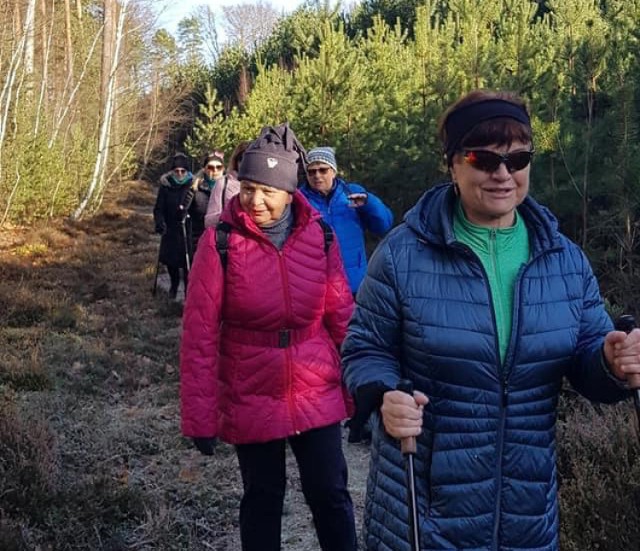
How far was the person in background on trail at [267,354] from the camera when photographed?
3084 millimetres

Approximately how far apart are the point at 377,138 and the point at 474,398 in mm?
10753

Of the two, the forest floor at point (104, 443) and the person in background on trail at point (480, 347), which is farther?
the forest floor at point (104, 443)

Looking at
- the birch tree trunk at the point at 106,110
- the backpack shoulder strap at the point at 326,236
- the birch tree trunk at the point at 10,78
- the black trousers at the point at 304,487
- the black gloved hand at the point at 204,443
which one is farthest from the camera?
Answer: the birch tree trunk at the point at 106,110

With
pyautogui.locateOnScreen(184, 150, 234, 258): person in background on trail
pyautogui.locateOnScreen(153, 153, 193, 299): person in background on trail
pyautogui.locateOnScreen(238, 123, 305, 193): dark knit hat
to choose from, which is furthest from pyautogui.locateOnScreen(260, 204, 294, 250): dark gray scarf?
pyautogui.locateOnScreen(153, 153, 193, 299): person in background on trail

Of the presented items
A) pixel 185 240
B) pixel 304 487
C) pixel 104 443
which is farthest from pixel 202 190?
pixel 304 487

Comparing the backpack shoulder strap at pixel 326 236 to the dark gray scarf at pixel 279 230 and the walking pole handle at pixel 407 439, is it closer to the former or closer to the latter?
the dark gray scarf at pixel 279 230

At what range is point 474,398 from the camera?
1980 millimetres

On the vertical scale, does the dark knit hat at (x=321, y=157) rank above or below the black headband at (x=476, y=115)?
above

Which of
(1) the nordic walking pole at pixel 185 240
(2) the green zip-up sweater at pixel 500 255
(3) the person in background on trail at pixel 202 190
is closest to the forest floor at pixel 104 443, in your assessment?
(1) the nordic walking pole at pixel 185 240

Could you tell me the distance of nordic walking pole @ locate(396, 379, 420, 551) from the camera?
189cm

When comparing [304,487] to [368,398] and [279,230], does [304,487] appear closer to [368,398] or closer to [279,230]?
[279,230]

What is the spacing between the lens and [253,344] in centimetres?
315

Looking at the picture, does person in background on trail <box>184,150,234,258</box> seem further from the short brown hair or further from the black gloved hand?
the short brown hair

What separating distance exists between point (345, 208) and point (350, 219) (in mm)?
99
